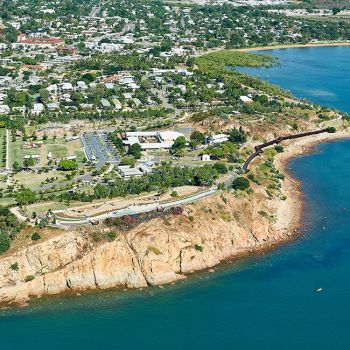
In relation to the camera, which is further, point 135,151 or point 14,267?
point 135,151

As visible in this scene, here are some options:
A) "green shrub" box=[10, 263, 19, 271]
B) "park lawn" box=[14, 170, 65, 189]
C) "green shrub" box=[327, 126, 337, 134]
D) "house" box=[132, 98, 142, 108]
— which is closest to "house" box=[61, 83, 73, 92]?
"house" box=[132, 98, 142, 108]

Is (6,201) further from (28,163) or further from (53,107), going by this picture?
(53,107)

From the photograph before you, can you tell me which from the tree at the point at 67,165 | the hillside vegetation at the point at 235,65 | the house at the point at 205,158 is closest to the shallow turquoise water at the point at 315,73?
the hillside vegetation at the point at 235,65

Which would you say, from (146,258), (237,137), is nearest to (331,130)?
(237,137)

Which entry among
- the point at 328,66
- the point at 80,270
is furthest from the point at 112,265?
the point at 328,66

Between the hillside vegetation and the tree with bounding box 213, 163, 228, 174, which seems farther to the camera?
the hillside vegetation

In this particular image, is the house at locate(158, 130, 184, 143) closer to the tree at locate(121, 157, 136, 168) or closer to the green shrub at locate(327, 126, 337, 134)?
the tree at locate(121, 157, 136, 168)
